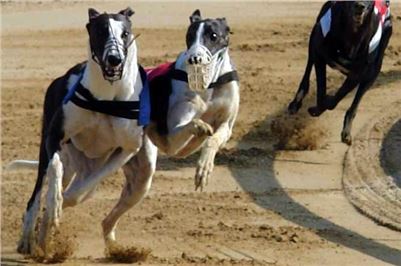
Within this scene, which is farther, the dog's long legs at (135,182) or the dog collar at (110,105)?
the dog's long legs at (135,182)

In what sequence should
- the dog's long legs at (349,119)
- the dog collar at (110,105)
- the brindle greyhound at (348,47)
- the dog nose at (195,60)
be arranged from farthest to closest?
the dog's long legs at (349,119)
the brindle greyhound at (348,47)
the dog nose at (195,60)
the dog collar at (110,105)

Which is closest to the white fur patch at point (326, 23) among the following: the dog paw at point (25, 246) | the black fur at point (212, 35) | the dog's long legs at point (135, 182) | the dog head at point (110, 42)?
the black fur at point (212, 35)

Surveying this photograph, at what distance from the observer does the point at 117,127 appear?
7.55 m

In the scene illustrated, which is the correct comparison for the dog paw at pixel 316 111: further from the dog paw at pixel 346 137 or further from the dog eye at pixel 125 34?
the dog eye at pixel 125 34

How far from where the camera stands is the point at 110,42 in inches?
284

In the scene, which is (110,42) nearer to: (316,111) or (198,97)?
(198,97)

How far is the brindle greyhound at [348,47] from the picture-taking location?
1051 cm

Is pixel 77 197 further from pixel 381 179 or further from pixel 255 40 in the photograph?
pixel 255 40

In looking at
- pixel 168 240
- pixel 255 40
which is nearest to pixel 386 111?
pixel 255 40

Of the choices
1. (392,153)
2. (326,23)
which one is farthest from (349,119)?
(326,23)

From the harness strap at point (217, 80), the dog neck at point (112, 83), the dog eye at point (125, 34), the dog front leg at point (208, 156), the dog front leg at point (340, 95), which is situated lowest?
the dog front leg at point (340, 95)

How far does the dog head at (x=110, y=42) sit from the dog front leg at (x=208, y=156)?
2.41 ft

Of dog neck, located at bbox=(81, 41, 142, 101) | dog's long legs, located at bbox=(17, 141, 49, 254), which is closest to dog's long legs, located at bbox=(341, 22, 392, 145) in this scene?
dog neck, located at bbox=(81, 41, 142, 101)

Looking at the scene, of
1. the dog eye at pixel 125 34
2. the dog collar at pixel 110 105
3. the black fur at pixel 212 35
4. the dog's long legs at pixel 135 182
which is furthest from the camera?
the dog's long legs at pixel 135 182
